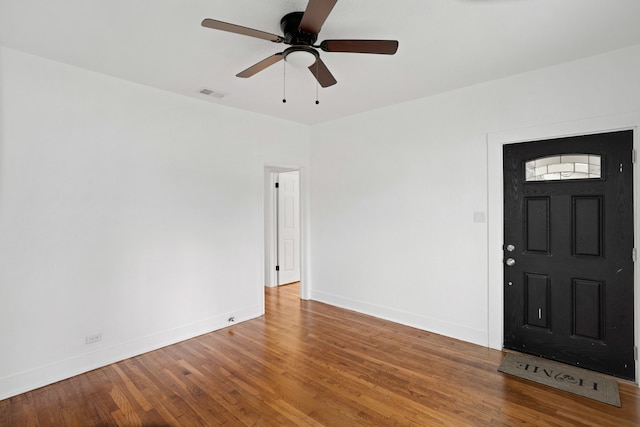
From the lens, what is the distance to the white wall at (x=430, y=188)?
2.96 metres

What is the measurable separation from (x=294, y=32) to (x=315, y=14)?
375 millimetres

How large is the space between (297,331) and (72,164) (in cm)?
283

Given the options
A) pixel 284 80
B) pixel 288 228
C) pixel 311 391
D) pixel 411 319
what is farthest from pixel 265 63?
pixel 288 228

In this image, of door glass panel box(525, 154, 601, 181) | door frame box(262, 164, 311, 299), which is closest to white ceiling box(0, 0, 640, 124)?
door glass panel box(525, 154, 601, 181)

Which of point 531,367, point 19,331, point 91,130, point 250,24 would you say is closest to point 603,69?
point 531,367

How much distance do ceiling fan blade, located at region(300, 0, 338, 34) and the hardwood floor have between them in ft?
8.43

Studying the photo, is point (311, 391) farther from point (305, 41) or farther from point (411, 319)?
point (305, 41)

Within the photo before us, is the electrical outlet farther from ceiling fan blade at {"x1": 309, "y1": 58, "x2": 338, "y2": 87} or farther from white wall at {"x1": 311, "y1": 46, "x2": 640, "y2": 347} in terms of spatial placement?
ceiling fan blade at {"x1": 309, "y1": 58, "x2": 338, "y2": 87}

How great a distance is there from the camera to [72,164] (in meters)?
2.91

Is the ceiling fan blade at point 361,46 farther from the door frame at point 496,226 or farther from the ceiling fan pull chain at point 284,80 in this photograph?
the door frame at point 496,226

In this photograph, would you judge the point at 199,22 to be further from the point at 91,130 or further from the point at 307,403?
Result: the point at 307,403

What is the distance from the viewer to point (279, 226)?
610 cm

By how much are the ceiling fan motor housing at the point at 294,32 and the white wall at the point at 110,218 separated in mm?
1968

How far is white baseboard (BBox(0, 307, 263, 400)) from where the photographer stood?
2623 millimetres
